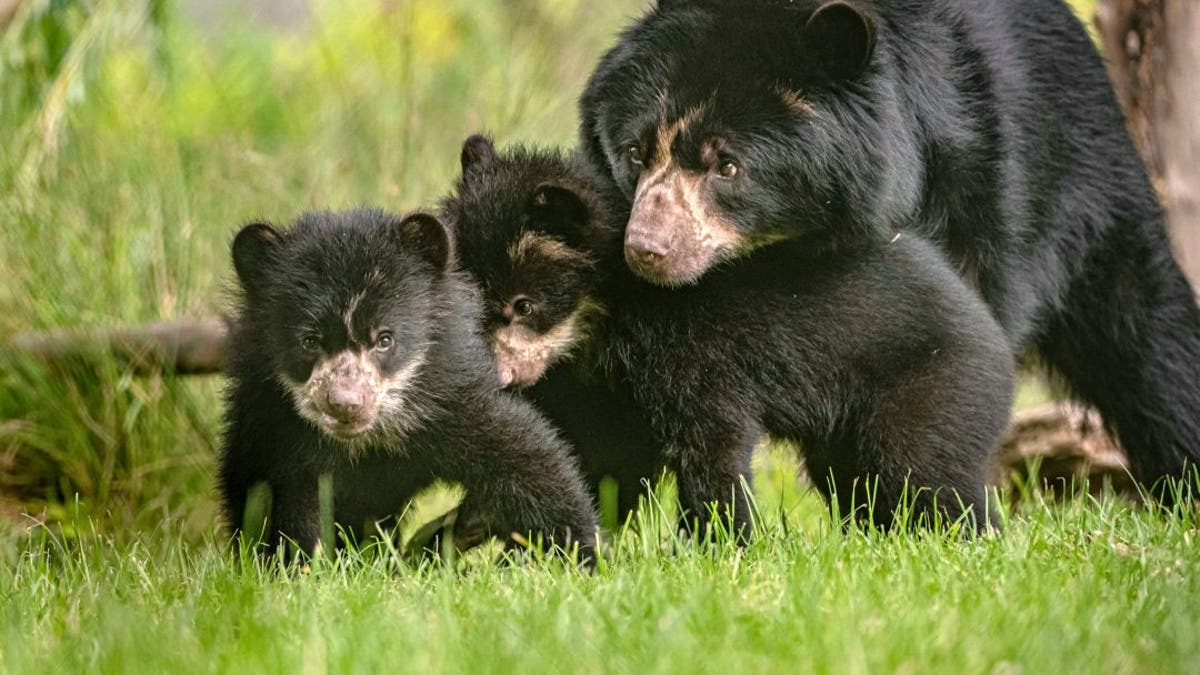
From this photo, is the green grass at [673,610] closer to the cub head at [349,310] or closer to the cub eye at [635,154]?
the cub head at [349,310]

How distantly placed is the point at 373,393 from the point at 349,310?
27cm

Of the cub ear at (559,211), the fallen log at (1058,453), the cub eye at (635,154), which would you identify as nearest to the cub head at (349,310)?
the cub ear at (559,211)

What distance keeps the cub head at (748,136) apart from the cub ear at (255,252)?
114 cm

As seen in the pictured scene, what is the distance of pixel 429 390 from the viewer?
16.8 feet

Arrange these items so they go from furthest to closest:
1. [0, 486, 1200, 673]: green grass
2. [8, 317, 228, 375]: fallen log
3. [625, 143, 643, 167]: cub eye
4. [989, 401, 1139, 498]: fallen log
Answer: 1. [989, 401, 1139, 498]: fallen log
2. [8, 317, 228, 375]: fallen log
3. [625, 143, 643, 167]: cub eye
4. [0, 486, 1200, 673]: green grass

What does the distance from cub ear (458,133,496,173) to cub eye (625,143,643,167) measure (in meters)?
0.48

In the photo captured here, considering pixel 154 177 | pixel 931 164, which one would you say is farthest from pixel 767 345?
pixel 154 177

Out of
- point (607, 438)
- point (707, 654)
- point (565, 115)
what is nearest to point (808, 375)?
point (607, 438)

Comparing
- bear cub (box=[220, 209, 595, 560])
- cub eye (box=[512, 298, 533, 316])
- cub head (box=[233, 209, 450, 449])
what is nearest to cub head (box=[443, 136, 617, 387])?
cub eye (box=[512, 298, 533, 316])

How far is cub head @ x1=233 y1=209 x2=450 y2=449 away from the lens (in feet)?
16.5

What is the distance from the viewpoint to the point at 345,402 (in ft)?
16.2

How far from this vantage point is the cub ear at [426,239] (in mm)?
5152

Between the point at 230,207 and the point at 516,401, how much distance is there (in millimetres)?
3074

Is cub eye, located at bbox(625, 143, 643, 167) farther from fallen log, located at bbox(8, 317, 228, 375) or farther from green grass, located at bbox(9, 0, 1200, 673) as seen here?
fallen log, located at bbox(8, 317, 228, 375)
